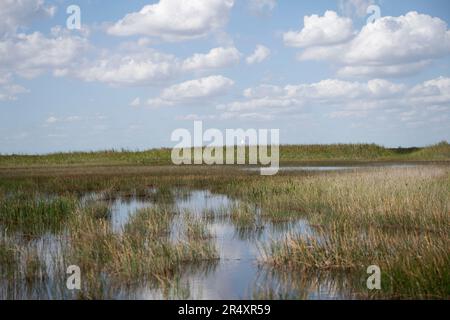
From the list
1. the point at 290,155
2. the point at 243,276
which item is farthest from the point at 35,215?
the point at 290,155

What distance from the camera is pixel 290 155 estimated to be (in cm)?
5866

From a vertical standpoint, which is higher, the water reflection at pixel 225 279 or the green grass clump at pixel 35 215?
the green grass clump at pixel 35 215

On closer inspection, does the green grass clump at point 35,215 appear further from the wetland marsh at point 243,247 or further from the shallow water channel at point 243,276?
the shallow water channel at point 243,276

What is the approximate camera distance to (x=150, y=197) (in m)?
21.5

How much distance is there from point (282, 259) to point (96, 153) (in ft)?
172

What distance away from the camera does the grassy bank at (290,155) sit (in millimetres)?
56094

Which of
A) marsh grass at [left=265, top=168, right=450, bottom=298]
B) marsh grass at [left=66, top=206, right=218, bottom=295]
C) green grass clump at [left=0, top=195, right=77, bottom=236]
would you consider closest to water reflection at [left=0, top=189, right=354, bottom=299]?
marsh grass at [left=66, top=206, right=218, bottom=295]

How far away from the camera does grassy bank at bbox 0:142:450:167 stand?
56.1 meters

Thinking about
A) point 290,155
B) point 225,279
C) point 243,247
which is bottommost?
point 225,279

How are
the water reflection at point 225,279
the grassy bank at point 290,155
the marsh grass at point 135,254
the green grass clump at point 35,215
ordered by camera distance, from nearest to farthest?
the water reflection at point 225,279 → the marsh grass at point 135,254 → the green grass clump at point 35,215 → the grassy bank at point 290,155

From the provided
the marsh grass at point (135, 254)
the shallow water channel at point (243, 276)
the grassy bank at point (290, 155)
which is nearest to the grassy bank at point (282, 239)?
the marsh grass at point (135, 254)

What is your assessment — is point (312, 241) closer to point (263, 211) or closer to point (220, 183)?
point (263, 211)

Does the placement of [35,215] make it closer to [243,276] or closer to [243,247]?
[243,247]
